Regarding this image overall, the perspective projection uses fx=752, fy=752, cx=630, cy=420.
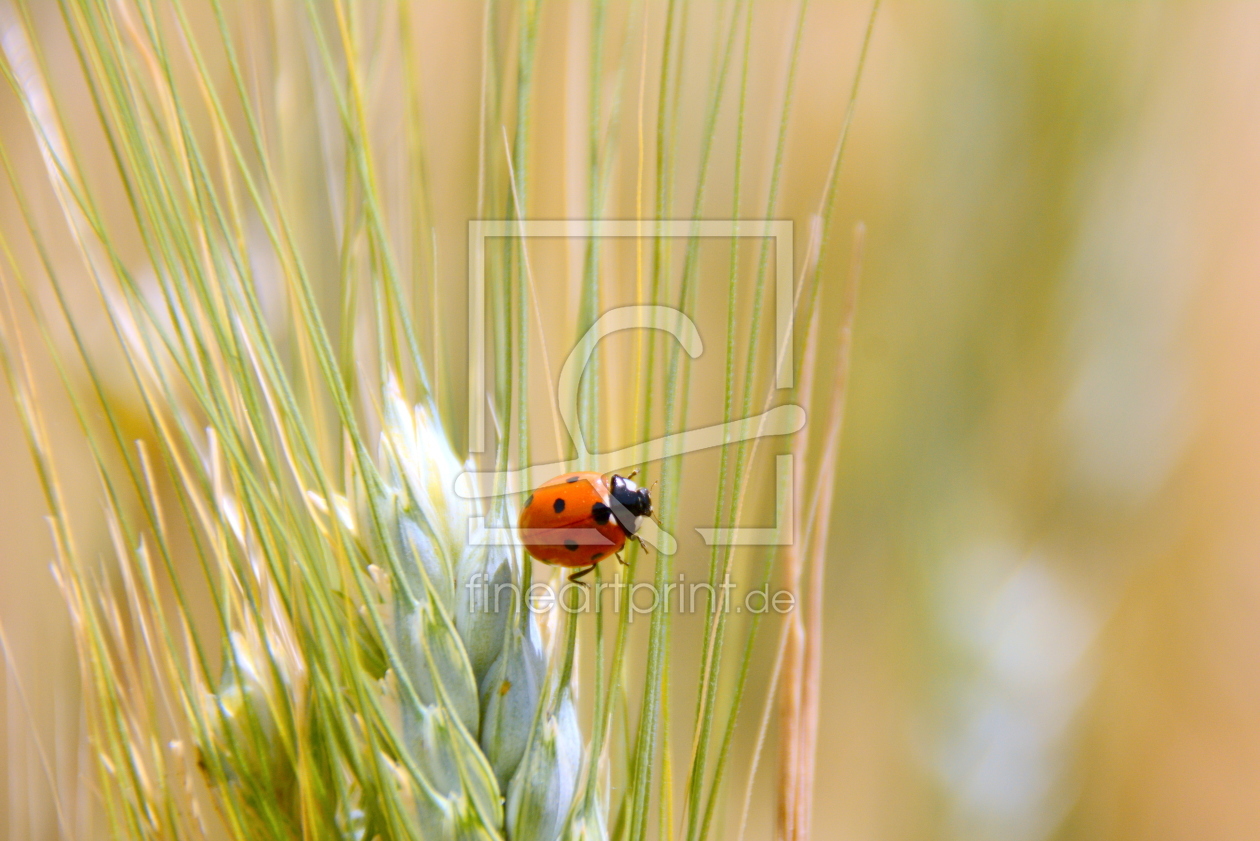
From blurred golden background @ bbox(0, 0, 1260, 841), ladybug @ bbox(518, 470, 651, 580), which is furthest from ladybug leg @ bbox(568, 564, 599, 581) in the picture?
blurred golden background @ bbox(0, 0, 1260, 841)

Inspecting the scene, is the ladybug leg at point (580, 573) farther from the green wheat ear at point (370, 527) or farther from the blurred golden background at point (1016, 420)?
the blurred golden background at point (1016, 420)

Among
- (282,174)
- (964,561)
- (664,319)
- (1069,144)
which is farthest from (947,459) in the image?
(282,174)

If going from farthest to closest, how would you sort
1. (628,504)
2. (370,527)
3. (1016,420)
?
(1016,420) < (628,504) < (370,527)

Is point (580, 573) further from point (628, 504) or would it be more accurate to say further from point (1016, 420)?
point (1016, 420)

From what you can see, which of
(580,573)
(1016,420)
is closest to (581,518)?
(580,573)

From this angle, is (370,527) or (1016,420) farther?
(1016,420)

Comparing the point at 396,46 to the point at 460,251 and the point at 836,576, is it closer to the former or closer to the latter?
the point at 460,251
